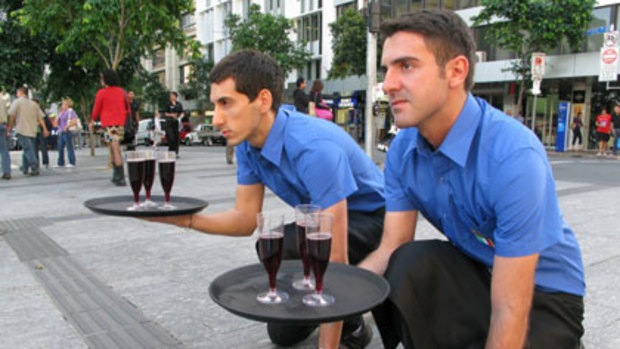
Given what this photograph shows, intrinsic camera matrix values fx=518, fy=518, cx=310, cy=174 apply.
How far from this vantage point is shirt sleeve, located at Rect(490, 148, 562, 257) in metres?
1.72

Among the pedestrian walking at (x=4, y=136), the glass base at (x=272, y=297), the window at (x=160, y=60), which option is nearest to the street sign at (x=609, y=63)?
the pedestrian walking at (x=4, y=136)

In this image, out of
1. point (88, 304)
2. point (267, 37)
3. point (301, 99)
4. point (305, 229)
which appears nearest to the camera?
point (305, 229)

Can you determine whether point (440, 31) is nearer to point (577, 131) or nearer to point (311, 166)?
point (311, 166)

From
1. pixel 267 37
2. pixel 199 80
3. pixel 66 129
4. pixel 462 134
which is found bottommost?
pixel 66 129

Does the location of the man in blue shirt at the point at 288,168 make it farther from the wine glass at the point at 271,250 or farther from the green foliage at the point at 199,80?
the green foliage at the point at 199,80

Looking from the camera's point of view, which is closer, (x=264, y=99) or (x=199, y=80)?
(x=264, y=99)

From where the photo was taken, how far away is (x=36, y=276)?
4.00 meters

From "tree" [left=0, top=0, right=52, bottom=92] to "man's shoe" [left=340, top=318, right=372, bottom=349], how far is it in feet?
46.1

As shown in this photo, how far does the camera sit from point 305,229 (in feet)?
5.79

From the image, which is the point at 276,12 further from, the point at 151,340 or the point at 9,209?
the point at 151,340

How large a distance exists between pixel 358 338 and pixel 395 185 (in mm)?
925

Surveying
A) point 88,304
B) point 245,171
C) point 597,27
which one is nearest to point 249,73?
point 245,171

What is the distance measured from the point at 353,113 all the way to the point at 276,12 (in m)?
13.3

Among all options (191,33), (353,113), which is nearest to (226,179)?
(353,113)
